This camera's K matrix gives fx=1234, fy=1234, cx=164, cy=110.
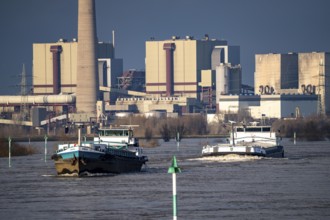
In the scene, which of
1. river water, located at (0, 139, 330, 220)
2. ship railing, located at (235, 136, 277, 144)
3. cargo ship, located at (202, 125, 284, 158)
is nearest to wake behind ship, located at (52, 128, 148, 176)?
river water, located at (0, 139, 330, 220)

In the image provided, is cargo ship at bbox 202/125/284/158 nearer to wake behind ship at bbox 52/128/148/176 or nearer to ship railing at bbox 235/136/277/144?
ship railing at bbox 235/136/277/144

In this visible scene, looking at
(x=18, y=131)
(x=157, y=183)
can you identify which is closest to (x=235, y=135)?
(x=157, y=183)

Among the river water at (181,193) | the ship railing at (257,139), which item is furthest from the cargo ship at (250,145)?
the river water at (181,193)

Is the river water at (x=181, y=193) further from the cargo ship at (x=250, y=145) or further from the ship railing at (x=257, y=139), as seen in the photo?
the ship railing at (x=257, y=139)

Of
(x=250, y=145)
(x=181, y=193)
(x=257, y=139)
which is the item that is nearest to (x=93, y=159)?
(x=181, y=193)

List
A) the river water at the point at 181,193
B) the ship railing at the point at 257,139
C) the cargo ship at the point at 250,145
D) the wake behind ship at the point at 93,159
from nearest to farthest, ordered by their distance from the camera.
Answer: the river water at the point at 181,193, the wake behind ship at the point at 93,159, the cargo ship at the point at 250,145, the ship railing at the point at 257,139

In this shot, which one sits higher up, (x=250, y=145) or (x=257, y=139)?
(x=257, y=139)

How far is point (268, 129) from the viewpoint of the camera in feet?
319

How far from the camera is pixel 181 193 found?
54.5m

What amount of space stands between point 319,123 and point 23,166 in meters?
90.0

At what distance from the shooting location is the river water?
153 ft

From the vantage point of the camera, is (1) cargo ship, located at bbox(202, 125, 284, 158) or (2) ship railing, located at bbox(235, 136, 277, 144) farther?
(2) ship railing, located at bbox(235, 136, 277, 144)

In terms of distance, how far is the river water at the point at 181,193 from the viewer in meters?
46.5

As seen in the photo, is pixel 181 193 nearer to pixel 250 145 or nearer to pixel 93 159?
pixel 93 159
